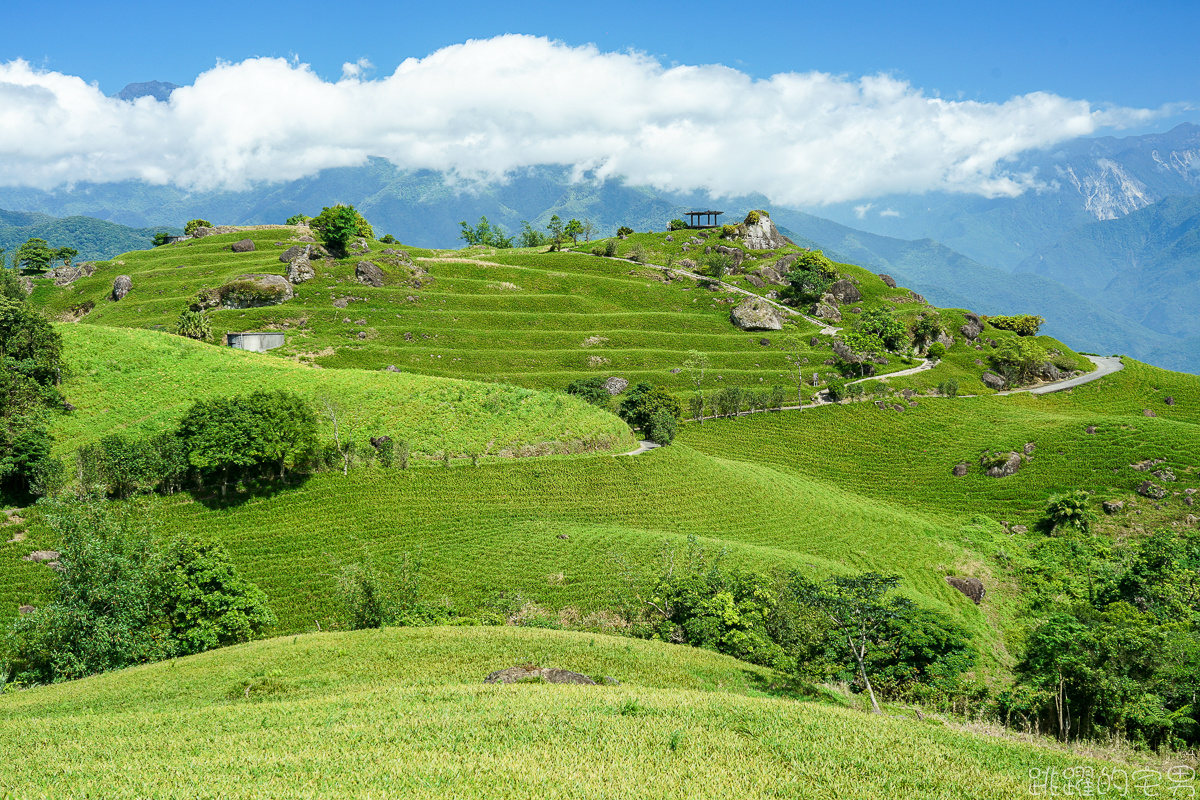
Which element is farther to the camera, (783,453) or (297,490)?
(783,453)

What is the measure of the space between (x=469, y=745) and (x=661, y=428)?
7452cm

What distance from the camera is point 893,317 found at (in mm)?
163125

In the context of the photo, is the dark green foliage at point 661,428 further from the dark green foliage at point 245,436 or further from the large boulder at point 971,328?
the large boulder at point 971,328

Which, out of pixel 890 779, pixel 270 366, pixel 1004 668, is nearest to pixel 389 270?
pixel 270 366

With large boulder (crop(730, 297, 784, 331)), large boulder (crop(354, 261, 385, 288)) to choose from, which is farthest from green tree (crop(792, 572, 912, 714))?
large boulder (crop(354, 261, 385, 288))

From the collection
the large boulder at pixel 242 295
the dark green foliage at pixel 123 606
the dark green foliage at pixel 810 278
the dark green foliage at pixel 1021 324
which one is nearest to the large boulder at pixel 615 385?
the large boulder at pixel 242 295

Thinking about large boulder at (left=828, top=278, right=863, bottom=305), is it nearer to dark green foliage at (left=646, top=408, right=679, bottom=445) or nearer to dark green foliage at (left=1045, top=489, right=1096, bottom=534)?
dark green foliage at (left=1045, top=489, right=1096, bottom=534)

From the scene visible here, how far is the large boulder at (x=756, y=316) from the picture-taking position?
15916 cm

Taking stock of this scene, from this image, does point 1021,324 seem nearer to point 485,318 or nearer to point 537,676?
point 485,318

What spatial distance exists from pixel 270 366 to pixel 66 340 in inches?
960

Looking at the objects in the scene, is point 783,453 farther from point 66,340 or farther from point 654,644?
point 66,340

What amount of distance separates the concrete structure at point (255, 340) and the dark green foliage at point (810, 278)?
5617 inches

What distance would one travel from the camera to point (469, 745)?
16.4 meters

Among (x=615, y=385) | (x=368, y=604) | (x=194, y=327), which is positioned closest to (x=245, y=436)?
(x=368, y=604)
